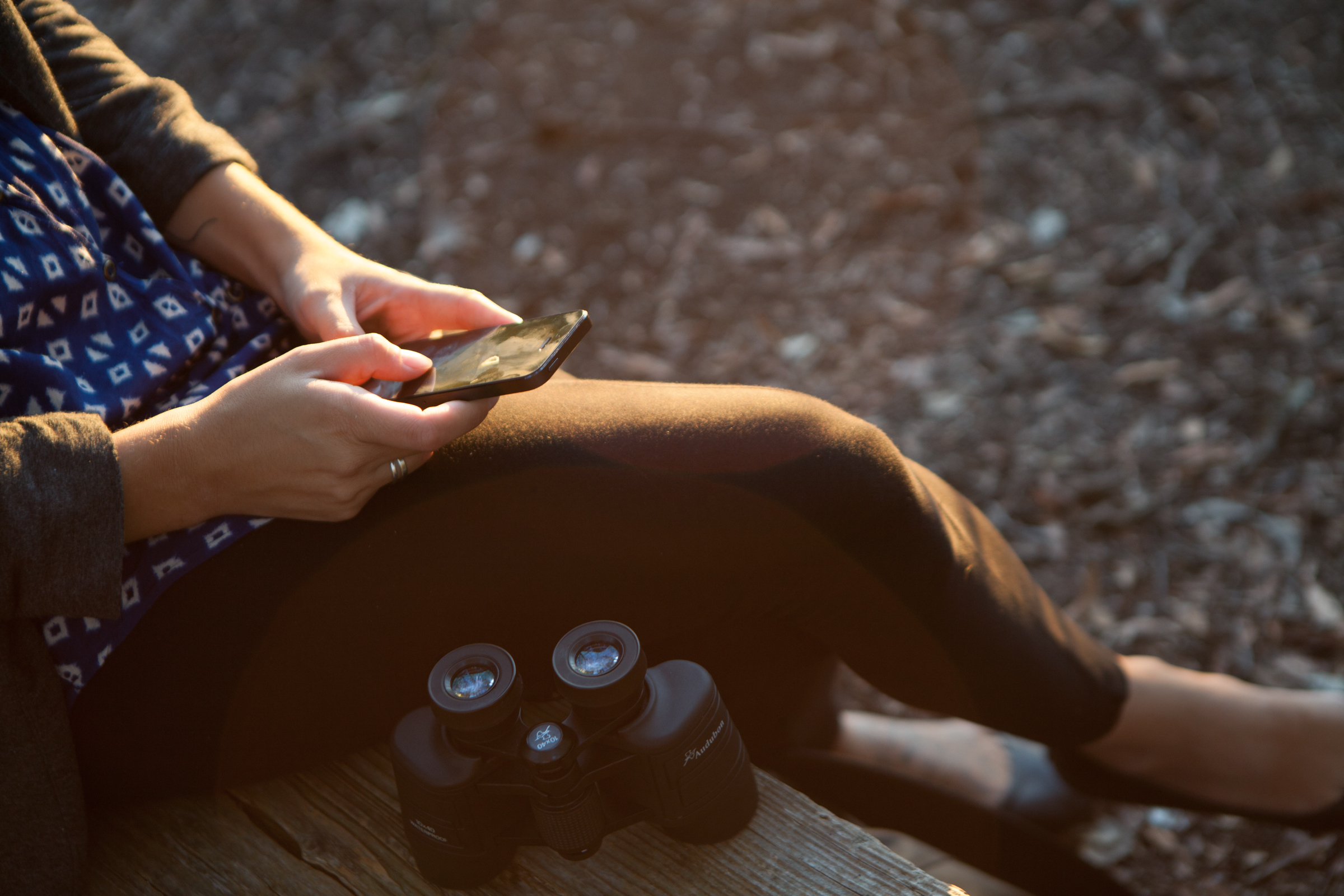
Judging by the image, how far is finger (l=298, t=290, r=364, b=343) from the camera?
142 cm

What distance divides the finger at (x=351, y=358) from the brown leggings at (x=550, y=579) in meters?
0.16

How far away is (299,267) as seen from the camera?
1517mm

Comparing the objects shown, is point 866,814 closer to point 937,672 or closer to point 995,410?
point 937,672

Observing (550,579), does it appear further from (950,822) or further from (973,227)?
(973,227)

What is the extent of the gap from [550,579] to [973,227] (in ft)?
9.32

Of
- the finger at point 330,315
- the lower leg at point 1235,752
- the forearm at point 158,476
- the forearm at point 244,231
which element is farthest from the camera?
the lower leg at point 1235,752

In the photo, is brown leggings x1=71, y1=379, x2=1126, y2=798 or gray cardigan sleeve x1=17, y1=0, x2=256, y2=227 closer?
brown leggings x1=71, y1=379, x2=1126, y2=798

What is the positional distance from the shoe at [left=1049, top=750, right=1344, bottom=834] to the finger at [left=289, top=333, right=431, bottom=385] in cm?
147

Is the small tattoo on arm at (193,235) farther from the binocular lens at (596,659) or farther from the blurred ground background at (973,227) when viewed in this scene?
the blurred ground background at (973,227)

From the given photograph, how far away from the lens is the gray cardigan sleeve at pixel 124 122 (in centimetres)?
155

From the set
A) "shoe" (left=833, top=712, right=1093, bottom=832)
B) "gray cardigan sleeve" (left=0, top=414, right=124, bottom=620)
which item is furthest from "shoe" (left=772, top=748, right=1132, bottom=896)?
"gray cardigan sleeve" (left=0, top=414, right=124, bottom=620)

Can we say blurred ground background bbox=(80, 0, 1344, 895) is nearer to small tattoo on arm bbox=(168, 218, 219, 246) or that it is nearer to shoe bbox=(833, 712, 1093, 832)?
shoe bbox=(833, 712, 1093, 832)

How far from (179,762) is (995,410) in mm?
2498

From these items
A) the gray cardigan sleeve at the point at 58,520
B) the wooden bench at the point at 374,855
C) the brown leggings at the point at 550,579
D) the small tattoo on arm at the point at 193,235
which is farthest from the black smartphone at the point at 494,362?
the wooden bench at the point at 374,855
